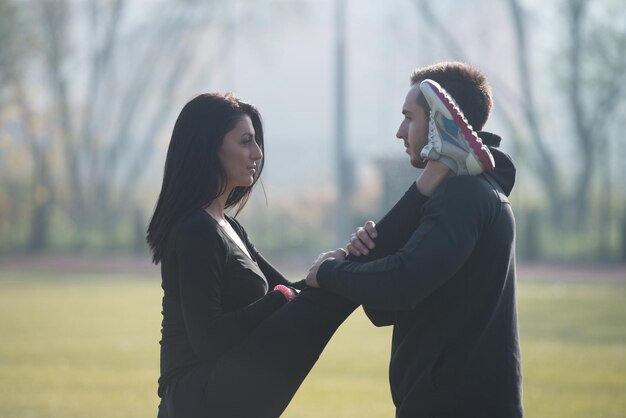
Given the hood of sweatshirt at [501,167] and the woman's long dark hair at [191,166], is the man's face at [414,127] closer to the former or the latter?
the hood of sweatshirt at [501,167]

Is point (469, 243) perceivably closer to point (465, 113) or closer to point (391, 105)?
point (465, 113)

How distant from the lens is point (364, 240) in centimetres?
326

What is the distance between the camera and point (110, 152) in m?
36.1

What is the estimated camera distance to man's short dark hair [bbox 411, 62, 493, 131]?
3223 mm

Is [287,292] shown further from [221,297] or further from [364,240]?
[364,240]

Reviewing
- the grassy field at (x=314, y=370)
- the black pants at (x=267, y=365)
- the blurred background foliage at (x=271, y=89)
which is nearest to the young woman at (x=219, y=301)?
the black pants at (x=267, y=365)

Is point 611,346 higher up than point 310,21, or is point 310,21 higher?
point 310,21

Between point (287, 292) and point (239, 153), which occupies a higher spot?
point (239, 153)

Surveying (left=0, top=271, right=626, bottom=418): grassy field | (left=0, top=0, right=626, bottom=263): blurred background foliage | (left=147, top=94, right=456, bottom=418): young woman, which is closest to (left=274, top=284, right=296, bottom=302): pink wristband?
(left=147, top=94, right=456, bottom=418): young woman

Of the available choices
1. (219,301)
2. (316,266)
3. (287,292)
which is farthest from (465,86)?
(219,301)

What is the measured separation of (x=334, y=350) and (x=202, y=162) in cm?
892

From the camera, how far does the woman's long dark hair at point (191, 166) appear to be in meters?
3.65

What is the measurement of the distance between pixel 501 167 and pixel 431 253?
45cm

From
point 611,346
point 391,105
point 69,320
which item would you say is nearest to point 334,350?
point 611,346
